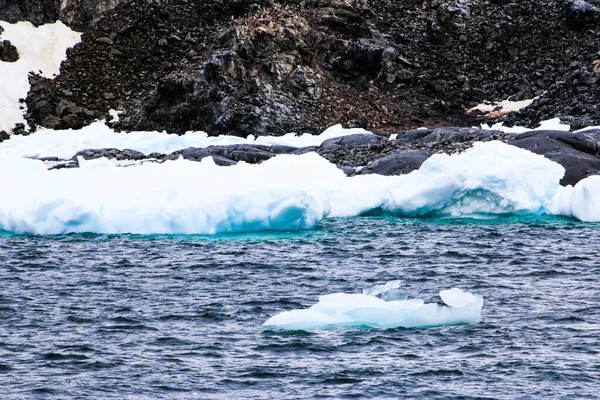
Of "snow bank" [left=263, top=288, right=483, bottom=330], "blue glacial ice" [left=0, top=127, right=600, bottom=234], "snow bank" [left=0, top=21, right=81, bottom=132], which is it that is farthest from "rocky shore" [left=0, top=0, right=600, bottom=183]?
"snow bank" [left=263, top=288, right=483, bottom=330]

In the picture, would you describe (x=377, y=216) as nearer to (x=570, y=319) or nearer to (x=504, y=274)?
(x=504, y=274)

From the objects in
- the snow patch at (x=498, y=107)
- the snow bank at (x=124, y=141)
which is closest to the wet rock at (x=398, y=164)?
the snow bank at (x=124, y=141)

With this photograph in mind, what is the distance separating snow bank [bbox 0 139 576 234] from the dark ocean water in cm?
81

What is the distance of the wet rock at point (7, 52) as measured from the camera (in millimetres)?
61031

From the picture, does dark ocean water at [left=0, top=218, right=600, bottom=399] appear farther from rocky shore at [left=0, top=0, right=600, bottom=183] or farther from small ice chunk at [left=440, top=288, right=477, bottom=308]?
rocky shore at [left=0, top=0, right=600, bottom=183]

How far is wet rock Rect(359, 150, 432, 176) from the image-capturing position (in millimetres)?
33656

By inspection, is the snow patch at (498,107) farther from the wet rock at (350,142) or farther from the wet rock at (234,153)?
the wet rock at (234,153)

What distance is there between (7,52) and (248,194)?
42.2 m

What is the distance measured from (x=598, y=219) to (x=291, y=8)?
128ft

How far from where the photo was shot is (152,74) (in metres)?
61.6

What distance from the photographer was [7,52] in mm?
61094

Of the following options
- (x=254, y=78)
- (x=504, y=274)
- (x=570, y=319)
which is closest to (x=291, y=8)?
(x=254, y=78)

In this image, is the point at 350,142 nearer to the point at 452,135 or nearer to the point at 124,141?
the point at 452,135

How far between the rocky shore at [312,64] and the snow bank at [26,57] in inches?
28.8
